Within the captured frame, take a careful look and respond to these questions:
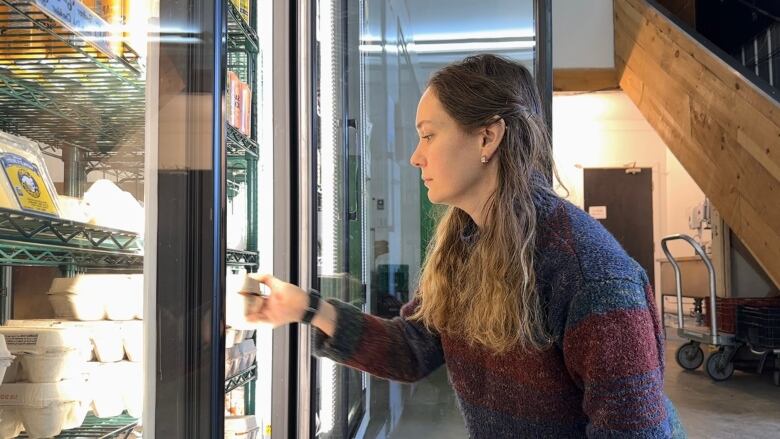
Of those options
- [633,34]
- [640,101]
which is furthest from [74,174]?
[640,101]

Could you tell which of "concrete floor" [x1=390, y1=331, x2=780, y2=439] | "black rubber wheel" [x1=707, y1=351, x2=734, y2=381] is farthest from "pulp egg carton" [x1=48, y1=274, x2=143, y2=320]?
"black rubber wheel" [x1=707, y1=351, x2=734, y2=381]

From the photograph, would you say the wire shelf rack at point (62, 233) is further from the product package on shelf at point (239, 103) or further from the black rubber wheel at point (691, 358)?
the black rubber wheel at point (691, 358)

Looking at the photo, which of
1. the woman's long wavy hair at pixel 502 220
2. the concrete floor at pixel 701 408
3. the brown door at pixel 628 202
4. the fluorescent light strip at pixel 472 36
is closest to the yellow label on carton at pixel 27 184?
the woman's long wavy hair at pixel 502 220

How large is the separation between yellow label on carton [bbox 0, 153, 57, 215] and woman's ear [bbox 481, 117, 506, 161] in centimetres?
78

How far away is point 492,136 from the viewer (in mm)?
1246

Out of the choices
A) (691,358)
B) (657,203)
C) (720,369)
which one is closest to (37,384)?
(720,369)

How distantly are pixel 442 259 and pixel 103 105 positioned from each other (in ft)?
2.51

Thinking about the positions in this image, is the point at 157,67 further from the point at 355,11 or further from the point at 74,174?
the point at 355,11

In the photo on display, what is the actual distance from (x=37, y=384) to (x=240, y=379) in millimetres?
811

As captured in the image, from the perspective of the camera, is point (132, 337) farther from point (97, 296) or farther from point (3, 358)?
point (3, 358)

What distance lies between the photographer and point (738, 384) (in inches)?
202

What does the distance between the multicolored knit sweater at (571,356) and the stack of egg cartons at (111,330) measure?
0.41 m

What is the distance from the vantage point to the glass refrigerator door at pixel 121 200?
1.14 metres

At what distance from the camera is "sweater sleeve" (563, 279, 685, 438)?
1.01 metres
